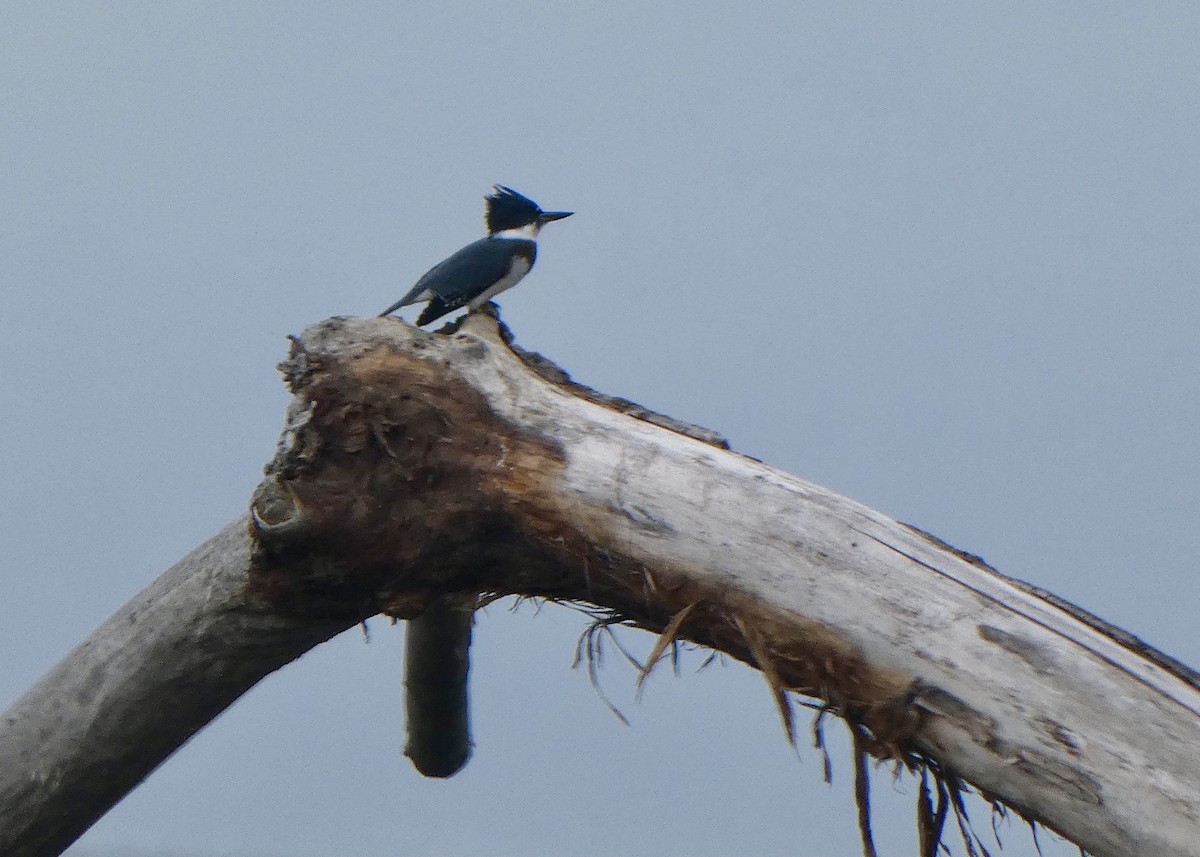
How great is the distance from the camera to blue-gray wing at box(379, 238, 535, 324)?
3.29 m

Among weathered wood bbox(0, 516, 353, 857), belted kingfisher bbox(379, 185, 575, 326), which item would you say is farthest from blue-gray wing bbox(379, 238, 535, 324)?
weathered wood bbox(0, 516, 353, 857)

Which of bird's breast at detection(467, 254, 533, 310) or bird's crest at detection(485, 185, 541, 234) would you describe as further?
bird's crest at detection(485, 185, 541, 234)

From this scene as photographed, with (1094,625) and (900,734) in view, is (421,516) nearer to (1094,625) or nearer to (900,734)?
(900,734)

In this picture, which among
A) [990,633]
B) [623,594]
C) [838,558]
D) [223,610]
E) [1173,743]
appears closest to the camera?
[1173,743]

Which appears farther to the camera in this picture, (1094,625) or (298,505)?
(298,505)

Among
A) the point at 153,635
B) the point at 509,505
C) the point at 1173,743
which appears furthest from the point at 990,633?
the point at 153,635

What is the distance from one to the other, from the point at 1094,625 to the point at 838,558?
408 millimetres

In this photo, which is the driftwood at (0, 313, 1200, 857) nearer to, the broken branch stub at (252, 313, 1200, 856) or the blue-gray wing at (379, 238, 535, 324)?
the broken branch stub at (252, 313, 1200, 856)

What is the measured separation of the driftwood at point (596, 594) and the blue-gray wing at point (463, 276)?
31.6 inches

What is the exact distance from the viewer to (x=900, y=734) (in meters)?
1.87

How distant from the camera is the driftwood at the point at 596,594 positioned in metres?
1.77

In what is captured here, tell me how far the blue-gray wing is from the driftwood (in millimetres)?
802

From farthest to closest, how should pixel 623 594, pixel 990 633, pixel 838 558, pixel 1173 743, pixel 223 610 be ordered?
pixel 223 610 → pixel 623 594 → pixel 838 558 → pixel 990 633 → pixel 1173 743

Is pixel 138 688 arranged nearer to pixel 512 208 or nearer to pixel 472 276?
pixel 472 276
